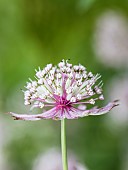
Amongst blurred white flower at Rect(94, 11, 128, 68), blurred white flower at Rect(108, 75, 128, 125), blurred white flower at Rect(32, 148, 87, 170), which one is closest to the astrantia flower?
blurred white flower at Rect(32, 148, 87, 170)

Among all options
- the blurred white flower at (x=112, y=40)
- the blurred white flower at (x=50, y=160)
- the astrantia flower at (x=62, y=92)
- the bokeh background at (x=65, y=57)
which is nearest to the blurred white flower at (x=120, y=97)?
the bokeh background at (x=65, y=57)

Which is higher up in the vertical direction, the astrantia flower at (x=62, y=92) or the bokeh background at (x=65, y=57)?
the bokeh background at (x=65, y=57)

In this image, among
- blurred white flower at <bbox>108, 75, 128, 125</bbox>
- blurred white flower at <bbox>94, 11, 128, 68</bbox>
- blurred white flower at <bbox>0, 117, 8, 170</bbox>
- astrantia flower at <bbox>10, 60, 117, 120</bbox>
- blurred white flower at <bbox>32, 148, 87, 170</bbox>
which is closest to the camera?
astrantia flower at <bbox>10, 60, 117, 120</bbox>

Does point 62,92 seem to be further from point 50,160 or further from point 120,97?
point 120,97

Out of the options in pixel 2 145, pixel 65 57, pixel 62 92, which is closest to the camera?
pixel 62 92

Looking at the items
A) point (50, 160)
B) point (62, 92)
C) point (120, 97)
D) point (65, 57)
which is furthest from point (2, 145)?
point (62, 92)

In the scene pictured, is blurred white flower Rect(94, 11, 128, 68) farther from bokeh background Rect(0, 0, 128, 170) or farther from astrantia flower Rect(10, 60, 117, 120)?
astrantia flower Rect(10, 60, 117, 120)

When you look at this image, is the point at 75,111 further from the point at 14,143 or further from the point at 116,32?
the point at 116,32

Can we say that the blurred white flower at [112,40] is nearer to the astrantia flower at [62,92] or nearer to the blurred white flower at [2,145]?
the blurred white flower at [2,145]
